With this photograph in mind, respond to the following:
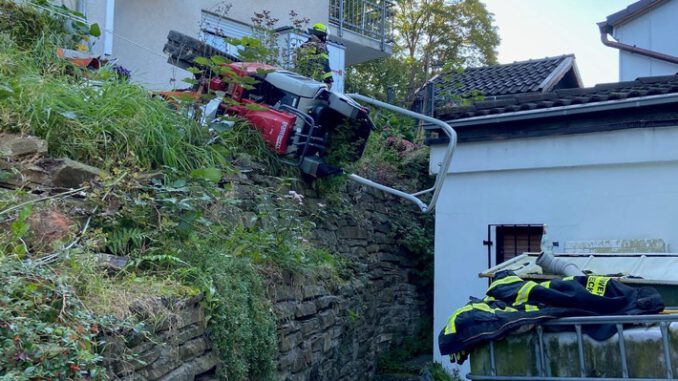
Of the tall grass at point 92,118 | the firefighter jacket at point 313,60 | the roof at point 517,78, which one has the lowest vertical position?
the tall grass at point 92,118

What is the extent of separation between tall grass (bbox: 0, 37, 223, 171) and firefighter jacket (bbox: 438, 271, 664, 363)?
8.57 ft

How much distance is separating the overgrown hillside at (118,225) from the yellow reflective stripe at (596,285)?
2141mm

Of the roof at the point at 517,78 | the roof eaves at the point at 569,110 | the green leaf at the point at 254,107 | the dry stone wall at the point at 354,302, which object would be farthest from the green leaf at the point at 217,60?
the roof at the point at 517,78

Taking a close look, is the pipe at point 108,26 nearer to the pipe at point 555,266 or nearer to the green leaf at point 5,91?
the green leaf at point 5,91

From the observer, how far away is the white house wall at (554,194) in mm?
7855

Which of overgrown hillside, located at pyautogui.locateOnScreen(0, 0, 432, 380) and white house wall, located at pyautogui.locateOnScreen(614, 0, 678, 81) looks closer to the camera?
overgrown hillside, located at pyautogui.locateOnScreen(0, 0, 432, 380)

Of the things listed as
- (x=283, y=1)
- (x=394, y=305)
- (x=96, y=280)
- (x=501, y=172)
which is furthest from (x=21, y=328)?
(x=283, y=1)

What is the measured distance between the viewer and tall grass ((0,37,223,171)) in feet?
17.1

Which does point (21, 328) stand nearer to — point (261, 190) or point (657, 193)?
point (261, 190)

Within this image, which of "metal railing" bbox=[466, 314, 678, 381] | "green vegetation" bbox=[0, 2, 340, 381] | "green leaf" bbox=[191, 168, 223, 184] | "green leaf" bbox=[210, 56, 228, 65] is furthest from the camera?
"green leaf" bbox=[210, 56, 228, 65]

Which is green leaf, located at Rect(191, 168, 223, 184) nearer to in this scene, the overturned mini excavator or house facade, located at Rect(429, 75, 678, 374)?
the overturned mini excavator

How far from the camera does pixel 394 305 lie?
1040 centimetres

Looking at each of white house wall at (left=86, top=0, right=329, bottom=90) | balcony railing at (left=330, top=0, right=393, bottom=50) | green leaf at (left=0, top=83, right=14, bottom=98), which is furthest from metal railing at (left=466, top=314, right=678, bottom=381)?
balcony railing at (left=330, top=0, right=393, bottom=50)

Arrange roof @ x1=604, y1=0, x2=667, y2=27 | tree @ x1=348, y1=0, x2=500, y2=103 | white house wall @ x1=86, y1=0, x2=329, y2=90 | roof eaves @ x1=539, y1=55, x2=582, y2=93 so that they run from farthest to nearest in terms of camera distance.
Answer: tree @ x1=348, y1=0, x2=500, y2=103, roof eaves @ x1=539, y1=55, x2=582, y2=93, roof @ x1=604, y1=0, x2=667, y2=27, white house wall @ x1=86, y1=0, x2=329, y2=90
